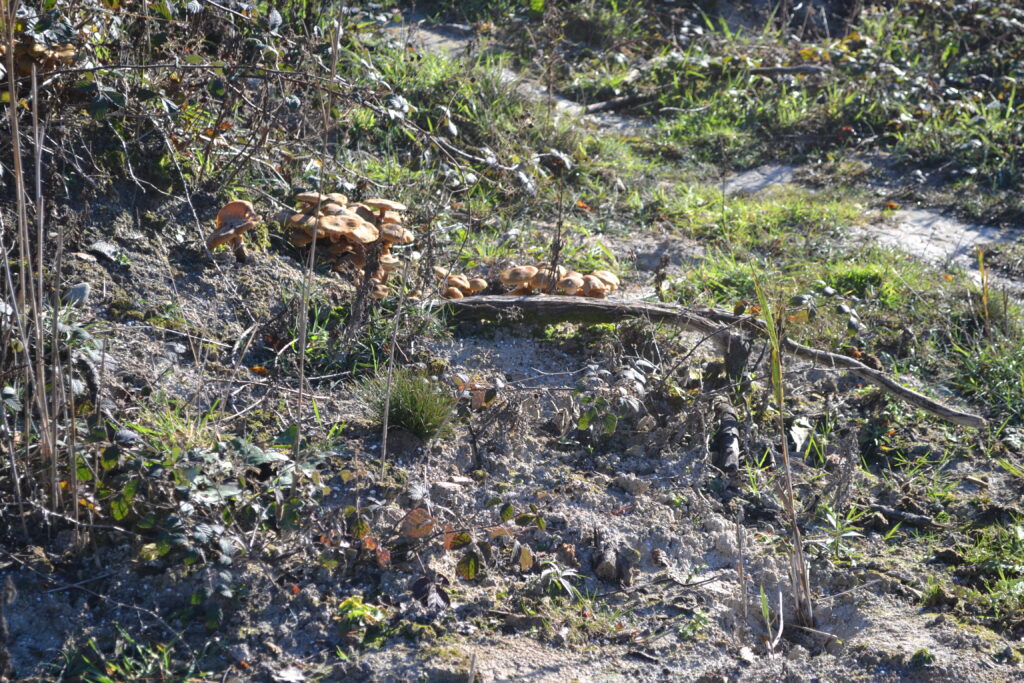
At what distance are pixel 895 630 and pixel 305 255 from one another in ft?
9.36

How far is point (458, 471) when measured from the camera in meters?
3.45

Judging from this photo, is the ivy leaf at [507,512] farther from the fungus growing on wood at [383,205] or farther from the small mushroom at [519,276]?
the fungus growing on wood at [383,205]

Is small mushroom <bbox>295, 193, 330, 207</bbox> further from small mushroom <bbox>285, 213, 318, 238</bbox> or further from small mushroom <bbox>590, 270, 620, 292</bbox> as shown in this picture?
small mushroom <bbox>590, 270, 620, 292</bbox>

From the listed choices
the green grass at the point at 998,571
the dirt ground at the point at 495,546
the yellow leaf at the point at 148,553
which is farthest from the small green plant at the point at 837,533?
the yellow leaf at the point at 148,553

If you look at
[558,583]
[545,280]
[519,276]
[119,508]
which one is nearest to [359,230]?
[519,276]

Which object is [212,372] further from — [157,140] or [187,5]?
[187,5]

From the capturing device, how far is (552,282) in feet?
14.0

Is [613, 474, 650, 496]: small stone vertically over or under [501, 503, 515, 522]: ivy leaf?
under

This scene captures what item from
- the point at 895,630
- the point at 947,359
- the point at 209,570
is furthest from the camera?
the point at 947,359

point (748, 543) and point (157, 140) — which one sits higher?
point (157, 140)

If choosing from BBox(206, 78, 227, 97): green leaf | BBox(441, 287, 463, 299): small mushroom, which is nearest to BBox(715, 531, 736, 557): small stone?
BBox(441, 287, 463, 299): small mushroom

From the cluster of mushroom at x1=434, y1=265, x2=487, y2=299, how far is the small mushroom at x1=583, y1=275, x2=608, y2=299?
1.48 ft

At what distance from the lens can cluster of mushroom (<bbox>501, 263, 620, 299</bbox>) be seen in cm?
424

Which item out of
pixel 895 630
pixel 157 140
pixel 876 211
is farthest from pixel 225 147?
pixel 876 211
